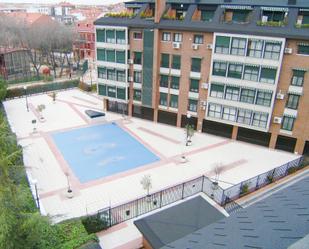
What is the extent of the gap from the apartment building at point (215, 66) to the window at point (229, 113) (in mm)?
95

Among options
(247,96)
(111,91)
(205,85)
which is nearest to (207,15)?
(205,85)

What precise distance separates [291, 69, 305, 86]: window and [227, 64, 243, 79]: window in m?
4.36

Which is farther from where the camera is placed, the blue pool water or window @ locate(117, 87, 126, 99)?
window @ locate(117, 87, 126, 99)

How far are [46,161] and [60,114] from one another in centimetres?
1203

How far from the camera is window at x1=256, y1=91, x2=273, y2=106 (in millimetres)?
24312

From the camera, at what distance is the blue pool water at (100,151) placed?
22.2 m

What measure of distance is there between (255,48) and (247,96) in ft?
14.0

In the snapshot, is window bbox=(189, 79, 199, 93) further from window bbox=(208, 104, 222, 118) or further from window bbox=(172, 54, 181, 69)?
window bbox=(208, 104, 222, 118)

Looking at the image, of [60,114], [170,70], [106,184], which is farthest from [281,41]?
[60,114]

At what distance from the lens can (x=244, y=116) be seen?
25906mm

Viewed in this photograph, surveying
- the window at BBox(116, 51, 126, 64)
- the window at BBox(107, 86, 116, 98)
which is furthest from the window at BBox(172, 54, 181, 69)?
the window at BBox(107, 86, 116, 98)

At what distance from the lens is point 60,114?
3388 cm

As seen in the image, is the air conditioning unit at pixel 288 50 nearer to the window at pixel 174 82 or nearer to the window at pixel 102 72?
the window at pixel 174 82

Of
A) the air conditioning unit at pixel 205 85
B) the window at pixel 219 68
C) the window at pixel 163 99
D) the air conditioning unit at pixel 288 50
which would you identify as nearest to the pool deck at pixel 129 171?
the window at pixel 163 99
